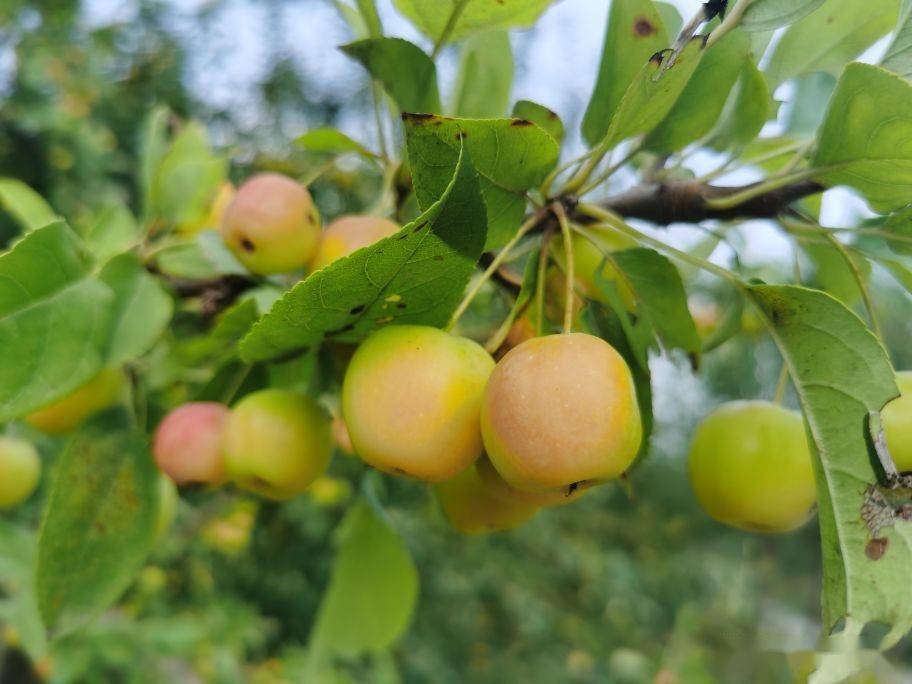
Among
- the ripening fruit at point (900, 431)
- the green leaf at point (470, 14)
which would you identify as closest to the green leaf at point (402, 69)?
the green leaf at point (470, 14)

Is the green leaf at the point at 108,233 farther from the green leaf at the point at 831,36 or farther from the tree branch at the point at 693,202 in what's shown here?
the green leaf at the point at 831,36

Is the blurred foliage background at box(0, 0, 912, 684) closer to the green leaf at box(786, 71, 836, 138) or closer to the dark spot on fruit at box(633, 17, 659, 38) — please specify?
the green leaf at box(786, 71, 836, 138)

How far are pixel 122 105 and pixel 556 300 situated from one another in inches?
121

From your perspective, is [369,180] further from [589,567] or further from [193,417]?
[193,417]

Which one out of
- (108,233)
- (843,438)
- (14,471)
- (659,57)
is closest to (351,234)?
(659,57)

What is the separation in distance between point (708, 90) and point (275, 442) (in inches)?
16.3

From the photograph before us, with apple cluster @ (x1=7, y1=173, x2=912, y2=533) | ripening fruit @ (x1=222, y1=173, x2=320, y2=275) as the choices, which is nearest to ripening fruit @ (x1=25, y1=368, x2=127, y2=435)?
apple cluster @ (x1=7, y1=173, x2=912, y2=533)

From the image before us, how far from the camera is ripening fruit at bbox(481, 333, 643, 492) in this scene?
0.41 metres

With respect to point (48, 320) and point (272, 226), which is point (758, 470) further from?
point (48, 320)

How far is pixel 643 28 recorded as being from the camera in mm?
536

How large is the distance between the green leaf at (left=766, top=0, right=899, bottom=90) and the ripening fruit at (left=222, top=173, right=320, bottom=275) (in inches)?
18.0

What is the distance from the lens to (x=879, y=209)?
53 centimetres

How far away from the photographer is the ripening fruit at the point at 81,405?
761mm

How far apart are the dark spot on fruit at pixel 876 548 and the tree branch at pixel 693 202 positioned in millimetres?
262
